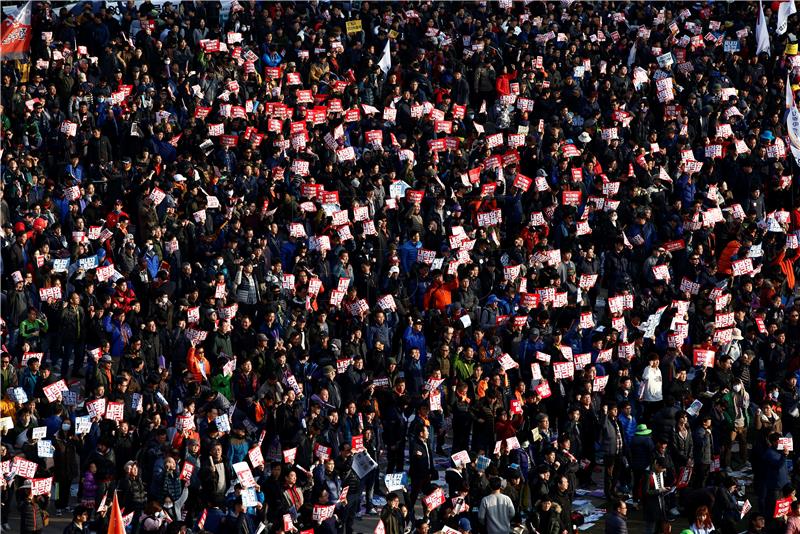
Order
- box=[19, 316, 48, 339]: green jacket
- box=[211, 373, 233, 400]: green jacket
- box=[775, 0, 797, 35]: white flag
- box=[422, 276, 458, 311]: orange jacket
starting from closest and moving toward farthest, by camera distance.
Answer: box=[211, 373, 233, 400]: green jacket → box=[19, 316, 48, 339]: green jacket → box=[422, 276, 458, 311]: orange jacket → box=[775, 0, 797, 35]: white flag

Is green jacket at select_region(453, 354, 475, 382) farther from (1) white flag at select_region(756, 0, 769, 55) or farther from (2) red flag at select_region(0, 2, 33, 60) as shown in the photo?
(1) white flag at select_region(756, 0, 769, 55)

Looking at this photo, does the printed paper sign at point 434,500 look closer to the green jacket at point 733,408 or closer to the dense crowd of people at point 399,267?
the dense crowd of people at point 399,267

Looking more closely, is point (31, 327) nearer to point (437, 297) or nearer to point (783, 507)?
point (437, 297)

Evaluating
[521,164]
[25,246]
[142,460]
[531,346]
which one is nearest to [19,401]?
[142,460]

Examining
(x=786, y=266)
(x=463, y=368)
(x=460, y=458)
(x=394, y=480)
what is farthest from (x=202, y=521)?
(x=786, y=266)

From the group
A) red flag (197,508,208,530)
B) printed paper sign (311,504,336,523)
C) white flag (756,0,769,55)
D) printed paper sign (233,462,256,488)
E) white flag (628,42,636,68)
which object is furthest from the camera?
white flag (756,0,769,55)

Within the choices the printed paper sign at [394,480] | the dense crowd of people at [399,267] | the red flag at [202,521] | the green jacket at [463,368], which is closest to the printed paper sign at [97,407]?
the dense crowd of people at [399,267]

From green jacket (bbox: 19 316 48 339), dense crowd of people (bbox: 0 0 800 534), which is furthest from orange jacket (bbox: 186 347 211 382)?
green jacket (bbox: 19 316 48 339)
